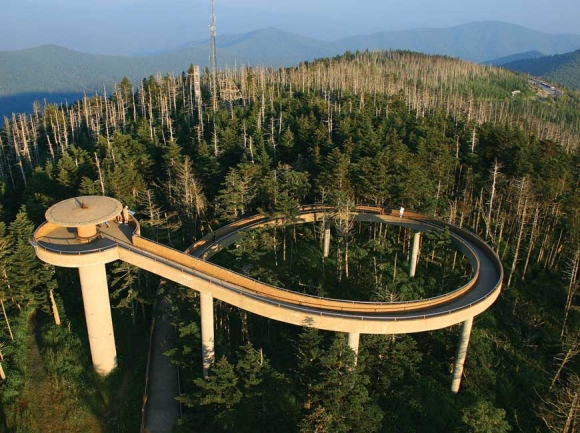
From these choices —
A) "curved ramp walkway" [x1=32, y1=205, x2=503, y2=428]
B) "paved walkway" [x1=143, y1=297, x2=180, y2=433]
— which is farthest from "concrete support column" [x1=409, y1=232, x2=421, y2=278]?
"paved walkway" [x1=143, y1=297, x2=180, y2=433]

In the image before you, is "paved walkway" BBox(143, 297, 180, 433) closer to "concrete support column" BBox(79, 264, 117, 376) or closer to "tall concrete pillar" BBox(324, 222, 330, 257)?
"concrete support column" BBox(79, 264, 117, 376)

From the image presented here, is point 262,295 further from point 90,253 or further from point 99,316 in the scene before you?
point 99,316

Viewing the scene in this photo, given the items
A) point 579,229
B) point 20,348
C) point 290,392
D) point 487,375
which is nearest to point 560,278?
point 579,229

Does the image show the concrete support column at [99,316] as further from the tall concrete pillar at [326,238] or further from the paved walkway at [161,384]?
the tall concrete pillar at [326,238]

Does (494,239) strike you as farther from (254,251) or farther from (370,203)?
(254,251)

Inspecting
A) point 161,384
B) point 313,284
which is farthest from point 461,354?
point 161,384

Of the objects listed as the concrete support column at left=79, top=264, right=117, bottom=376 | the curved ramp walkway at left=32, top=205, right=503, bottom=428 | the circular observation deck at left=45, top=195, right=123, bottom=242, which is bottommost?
the concrete support column at left=79, top=264, right=117, bottom=376

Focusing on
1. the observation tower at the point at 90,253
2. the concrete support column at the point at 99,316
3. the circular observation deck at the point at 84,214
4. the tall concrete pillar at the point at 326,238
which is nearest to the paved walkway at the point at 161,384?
the concrete support column at the point at 99,316
